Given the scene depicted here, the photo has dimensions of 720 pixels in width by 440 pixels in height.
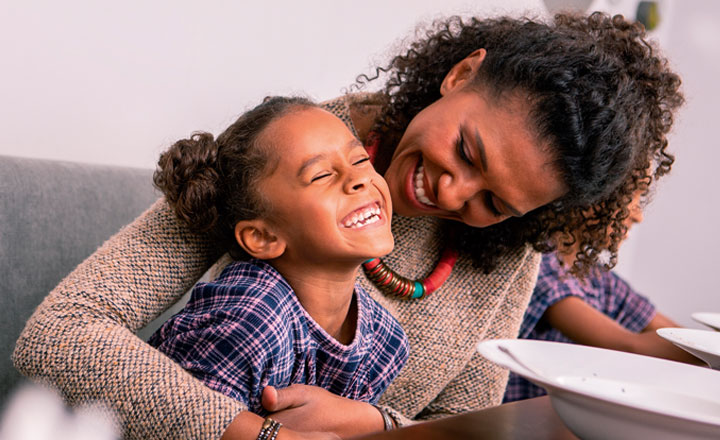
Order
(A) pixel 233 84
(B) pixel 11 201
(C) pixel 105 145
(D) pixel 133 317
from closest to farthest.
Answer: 1. (D) pixel 133 317
2. (B) pixel 11 201
3. (C) pixel 105 145
4. (A) pixel 233 84

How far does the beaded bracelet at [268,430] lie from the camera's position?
2.73 feet

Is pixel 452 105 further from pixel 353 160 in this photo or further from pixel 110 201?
pixel 110 201

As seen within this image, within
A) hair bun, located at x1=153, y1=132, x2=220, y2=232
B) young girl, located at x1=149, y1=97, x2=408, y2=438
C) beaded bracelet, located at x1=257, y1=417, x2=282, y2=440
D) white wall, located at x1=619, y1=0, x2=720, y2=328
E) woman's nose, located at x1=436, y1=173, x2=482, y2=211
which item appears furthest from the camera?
white wall, located at x1=619, y1=0, x2=720, y2=328

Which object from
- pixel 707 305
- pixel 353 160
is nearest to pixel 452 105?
pixel 353 160

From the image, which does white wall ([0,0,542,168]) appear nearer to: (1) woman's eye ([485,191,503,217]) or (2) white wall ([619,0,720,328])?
(1) woman's eye ([485,191,503,217])

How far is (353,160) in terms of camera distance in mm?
1094

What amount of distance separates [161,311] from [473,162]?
1.93 ft

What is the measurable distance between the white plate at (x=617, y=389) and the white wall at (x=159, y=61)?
1010 mm

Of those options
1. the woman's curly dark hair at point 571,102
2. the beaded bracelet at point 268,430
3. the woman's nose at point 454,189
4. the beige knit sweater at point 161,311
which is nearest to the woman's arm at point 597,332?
the woman's curly dark hair at point 571,102

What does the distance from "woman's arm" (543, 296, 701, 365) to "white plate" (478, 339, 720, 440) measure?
975 mm

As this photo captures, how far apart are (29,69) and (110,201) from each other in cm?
32

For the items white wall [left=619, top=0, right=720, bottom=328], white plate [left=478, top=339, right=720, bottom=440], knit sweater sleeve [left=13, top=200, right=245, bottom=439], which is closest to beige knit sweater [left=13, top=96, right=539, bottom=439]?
knit sweater sleeve [left=13, top=200, right=245, bottom=439]

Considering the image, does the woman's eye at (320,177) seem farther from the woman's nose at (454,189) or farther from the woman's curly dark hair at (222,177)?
the woman's nose at (454,189)

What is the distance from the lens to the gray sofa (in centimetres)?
116
